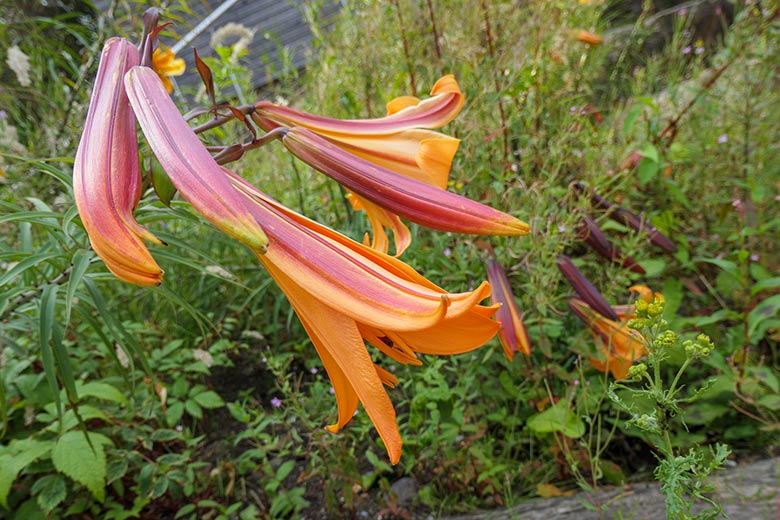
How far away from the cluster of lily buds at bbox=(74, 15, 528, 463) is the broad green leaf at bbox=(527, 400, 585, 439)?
2.59ft

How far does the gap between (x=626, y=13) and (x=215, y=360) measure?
21.5 feet

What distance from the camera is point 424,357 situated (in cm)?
156

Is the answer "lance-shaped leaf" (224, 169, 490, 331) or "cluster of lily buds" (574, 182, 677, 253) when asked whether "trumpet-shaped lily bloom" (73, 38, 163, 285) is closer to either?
"lance-shaped leaf" (224, 169, 490, 331)

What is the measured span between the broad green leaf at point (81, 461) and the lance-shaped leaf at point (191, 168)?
101cm

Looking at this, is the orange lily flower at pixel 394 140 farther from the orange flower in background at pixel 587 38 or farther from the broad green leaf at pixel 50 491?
the orange flower in background at pixel 587 38

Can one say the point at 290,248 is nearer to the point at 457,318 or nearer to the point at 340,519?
the point at 457,318

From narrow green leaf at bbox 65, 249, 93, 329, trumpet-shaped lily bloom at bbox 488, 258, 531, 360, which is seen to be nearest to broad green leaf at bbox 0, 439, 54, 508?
narrow green leaf at bbox 65, 249, 93, 329

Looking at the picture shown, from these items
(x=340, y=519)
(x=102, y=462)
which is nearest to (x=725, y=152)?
(x=340, y=519)

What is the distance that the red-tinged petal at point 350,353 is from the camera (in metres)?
0.54

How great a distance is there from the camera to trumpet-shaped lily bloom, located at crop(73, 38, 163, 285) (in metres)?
0.51

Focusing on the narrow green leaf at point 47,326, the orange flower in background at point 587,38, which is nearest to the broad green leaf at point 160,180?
the narrow green leaf at point 47,326

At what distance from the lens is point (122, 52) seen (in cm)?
71

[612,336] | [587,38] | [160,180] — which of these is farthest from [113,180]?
[587,38]

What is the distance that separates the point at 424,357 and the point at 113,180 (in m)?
1.13
